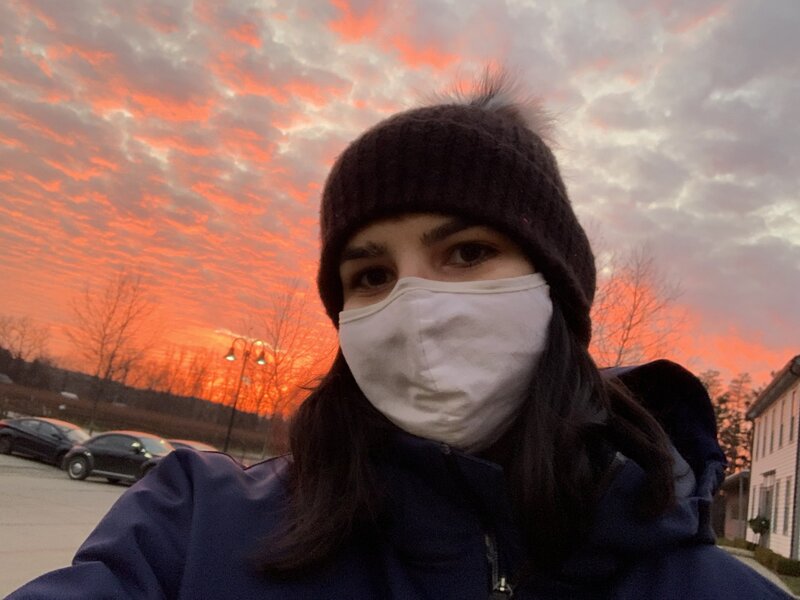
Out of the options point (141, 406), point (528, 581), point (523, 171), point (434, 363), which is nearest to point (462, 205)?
point (523, 171)

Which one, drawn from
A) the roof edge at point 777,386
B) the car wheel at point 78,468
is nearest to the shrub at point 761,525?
the roof edge at point 777,386

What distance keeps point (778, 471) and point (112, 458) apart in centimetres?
2418

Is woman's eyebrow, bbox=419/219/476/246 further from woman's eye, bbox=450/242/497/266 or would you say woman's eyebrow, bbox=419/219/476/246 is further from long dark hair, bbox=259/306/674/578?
long dark hair, bbox=259/306/674/578

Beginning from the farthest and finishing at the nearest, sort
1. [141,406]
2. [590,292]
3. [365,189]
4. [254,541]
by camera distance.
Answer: [141,406]
[590,292]
[365,189]
[254,541]

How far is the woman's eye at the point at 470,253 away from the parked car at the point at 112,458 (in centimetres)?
1829

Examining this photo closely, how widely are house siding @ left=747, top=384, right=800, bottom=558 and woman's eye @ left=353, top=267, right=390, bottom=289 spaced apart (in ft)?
78.5

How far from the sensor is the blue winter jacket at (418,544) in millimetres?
1376

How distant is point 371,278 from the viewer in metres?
1.90

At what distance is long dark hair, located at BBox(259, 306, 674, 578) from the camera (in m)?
1.50

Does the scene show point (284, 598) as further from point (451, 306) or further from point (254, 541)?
point (451, 306)

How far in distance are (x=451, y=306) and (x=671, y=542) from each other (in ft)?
2.38

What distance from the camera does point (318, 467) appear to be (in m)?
1.72

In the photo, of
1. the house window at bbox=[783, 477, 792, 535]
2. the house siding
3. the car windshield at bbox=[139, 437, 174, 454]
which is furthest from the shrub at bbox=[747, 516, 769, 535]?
the car windshield at bbox=[139, 437, 174, 454]

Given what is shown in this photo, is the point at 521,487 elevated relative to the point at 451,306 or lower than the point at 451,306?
lower
